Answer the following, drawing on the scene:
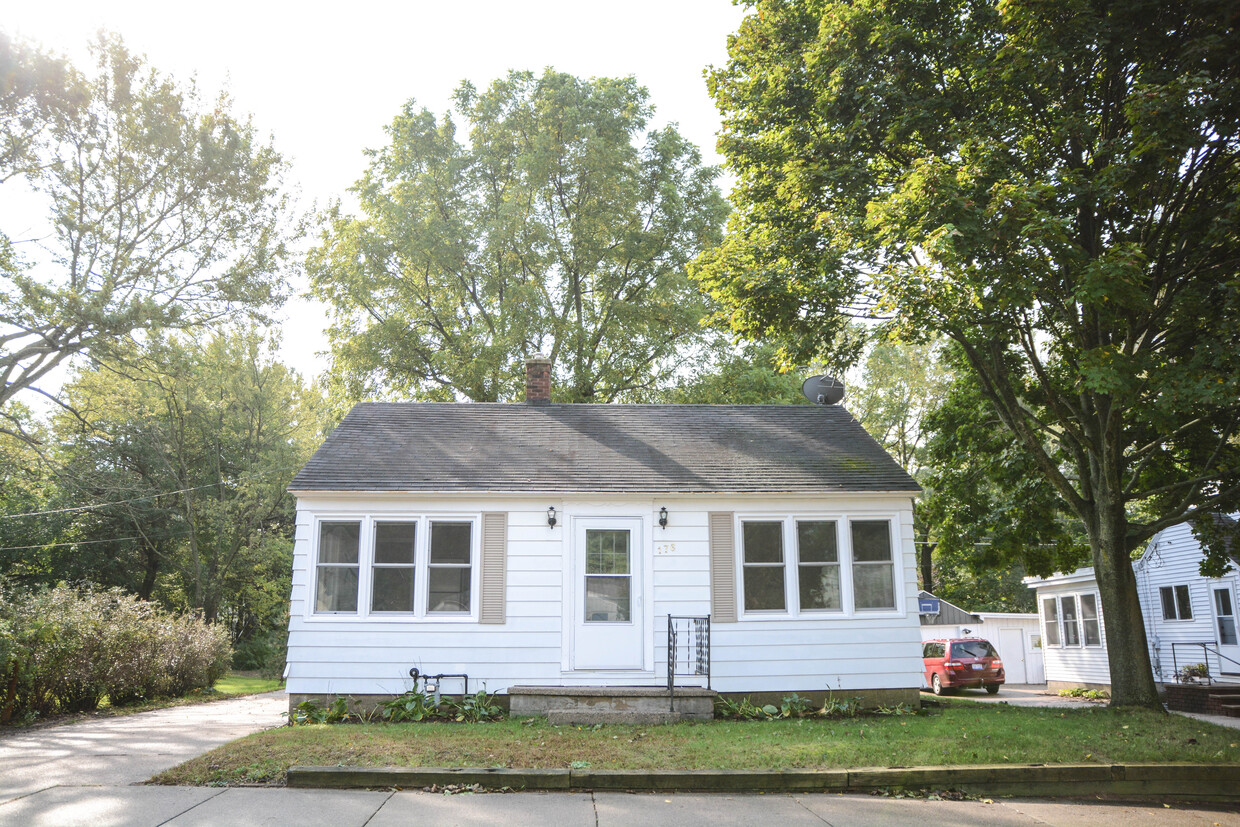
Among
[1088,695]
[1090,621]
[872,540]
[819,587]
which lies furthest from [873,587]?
[1090,621]

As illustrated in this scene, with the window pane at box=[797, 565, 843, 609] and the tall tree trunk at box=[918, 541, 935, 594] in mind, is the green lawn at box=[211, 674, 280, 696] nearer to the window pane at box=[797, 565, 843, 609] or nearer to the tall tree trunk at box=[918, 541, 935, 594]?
the window pane at box=[797, 565, 843, 609]

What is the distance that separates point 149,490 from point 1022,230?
32312 mm

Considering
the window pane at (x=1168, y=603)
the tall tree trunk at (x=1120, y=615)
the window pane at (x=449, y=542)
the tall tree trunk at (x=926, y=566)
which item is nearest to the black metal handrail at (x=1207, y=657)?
the window pane at (x=1168, y=603)

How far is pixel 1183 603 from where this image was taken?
19938 mm

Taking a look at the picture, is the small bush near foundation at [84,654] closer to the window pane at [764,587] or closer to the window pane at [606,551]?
the window pane at [606,551]

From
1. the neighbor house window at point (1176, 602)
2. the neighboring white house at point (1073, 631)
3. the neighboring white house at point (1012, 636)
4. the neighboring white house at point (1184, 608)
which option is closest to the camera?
the neighboring white house at point (1184, 608)

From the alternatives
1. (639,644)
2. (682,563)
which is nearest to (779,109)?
(682,563)

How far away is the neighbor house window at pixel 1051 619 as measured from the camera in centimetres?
2496

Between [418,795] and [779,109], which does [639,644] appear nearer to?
[418,795]

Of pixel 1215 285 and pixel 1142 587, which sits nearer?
pixel 1215 285

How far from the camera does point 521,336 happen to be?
2362 centimetres

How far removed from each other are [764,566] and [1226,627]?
13628 millimetres

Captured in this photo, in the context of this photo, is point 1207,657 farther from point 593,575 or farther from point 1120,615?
point 593,575

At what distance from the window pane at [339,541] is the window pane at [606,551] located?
Answer: 11.5 ft
